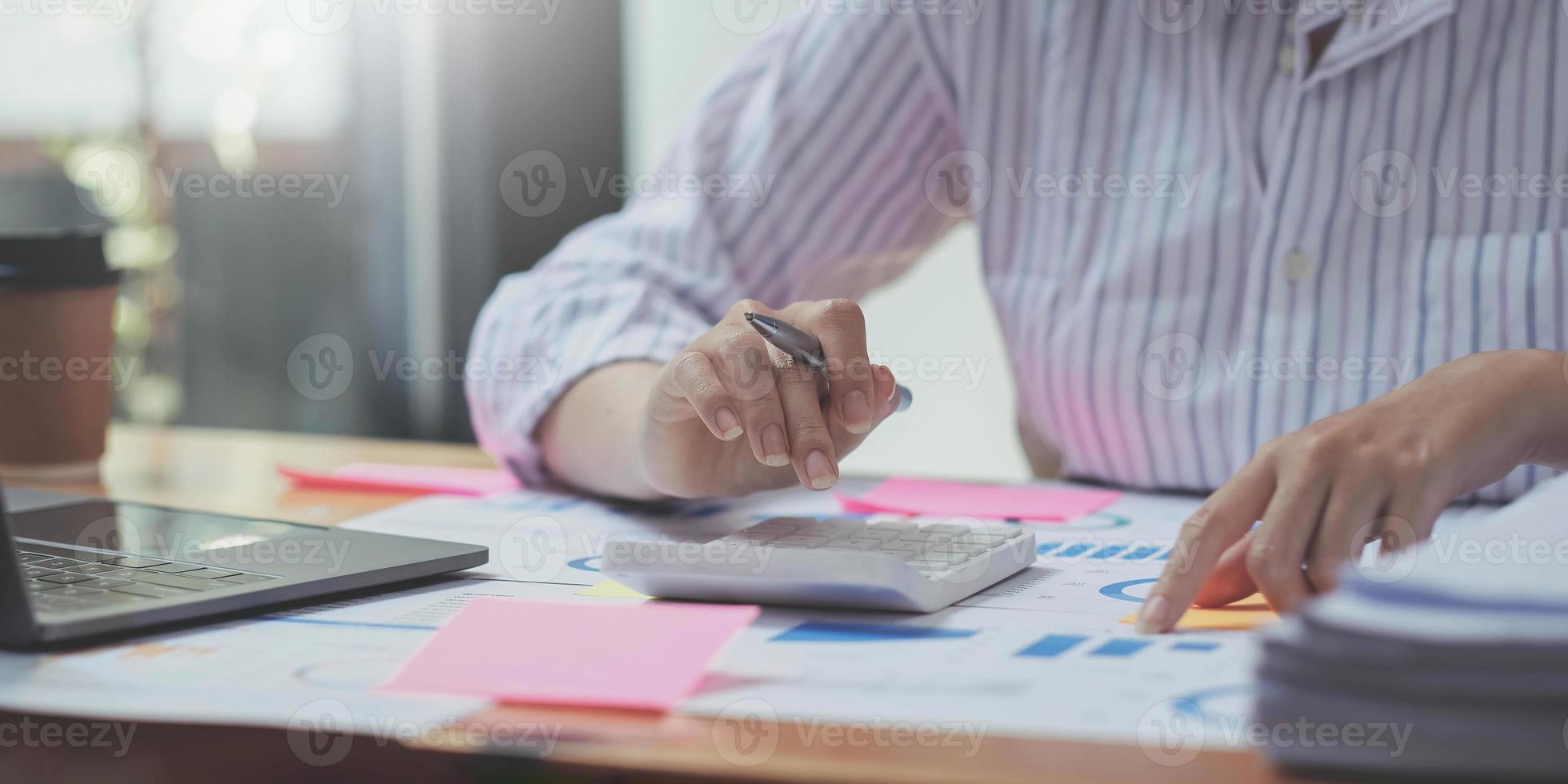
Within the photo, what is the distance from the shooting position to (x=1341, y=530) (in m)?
0.56

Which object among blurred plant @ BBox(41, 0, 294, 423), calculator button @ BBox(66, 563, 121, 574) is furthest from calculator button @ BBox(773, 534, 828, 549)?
blurred plant @ BBox(41, 0, 294, 423)

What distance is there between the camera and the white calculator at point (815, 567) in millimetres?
569

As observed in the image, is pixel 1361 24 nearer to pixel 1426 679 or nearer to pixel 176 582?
pixel 1426 679

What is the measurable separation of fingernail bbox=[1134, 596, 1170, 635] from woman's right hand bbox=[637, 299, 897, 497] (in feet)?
0.63

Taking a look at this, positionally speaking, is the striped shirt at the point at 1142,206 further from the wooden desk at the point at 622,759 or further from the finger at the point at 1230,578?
the wooden desk at the point at 622,759

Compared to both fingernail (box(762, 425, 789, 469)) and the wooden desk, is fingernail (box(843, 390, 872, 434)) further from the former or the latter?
the wooden desk

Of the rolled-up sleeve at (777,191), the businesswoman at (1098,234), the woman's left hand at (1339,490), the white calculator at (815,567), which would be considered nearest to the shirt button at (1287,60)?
the businesswoman at (1098,234)

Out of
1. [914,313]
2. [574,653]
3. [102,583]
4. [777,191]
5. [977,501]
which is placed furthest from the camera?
[914,313]

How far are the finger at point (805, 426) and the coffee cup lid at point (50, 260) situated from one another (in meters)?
0.65

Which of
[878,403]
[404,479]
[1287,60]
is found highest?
[1287,60]

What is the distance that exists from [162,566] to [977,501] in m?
0.52

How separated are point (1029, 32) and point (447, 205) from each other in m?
1.15

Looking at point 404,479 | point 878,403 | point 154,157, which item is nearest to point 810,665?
point 878,403

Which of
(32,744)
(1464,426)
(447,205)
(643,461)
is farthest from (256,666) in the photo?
(447,205)
